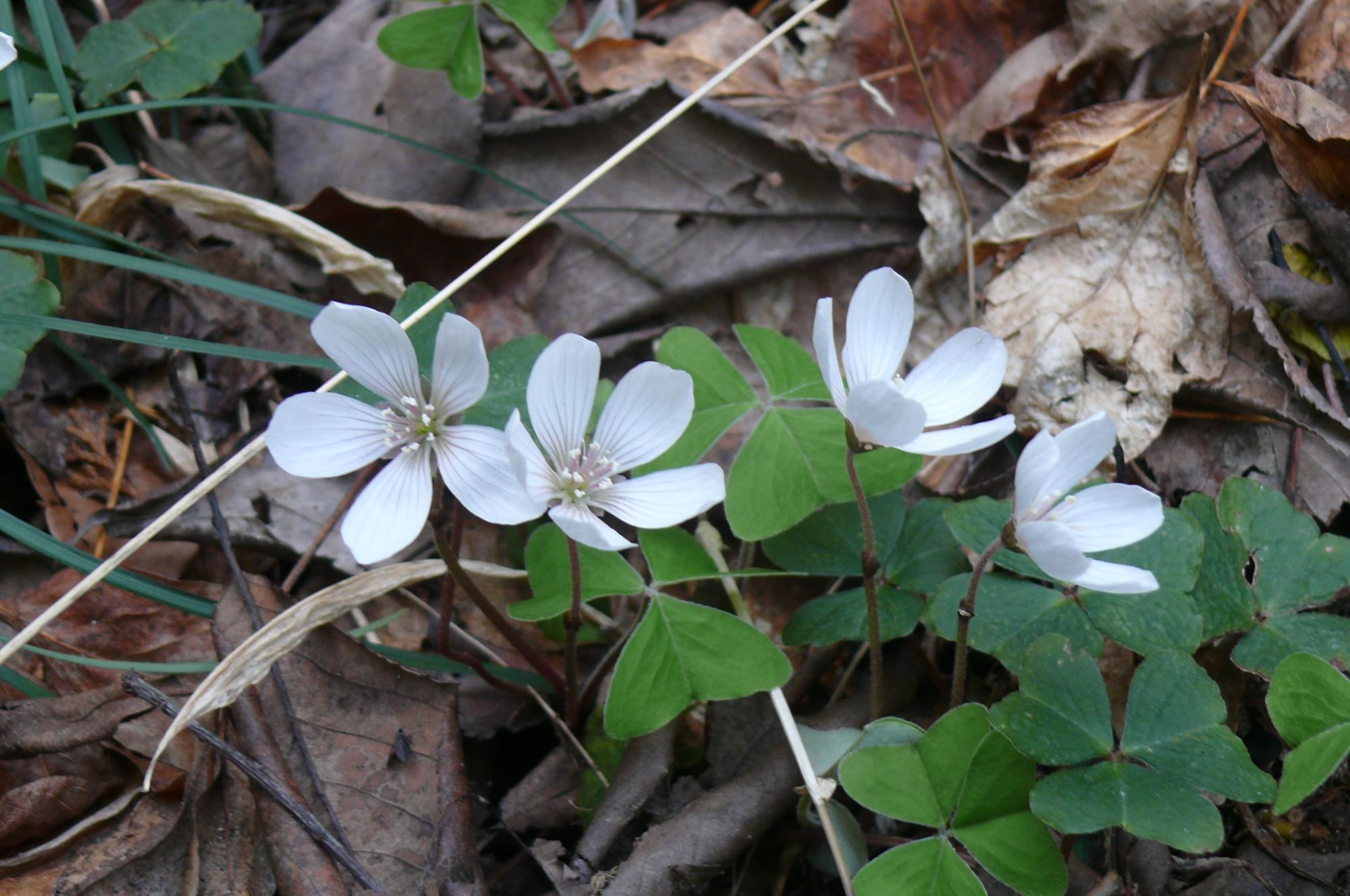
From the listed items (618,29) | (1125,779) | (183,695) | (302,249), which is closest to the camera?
(1125,779)

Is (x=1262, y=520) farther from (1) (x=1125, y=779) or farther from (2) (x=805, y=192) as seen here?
(2) (x=805, y=192)

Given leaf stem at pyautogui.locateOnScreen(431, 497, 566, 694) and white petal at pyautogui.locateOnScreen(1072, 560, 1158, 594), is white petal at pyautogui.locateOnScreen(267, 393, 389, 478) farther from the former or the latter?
white petal at pyautogui.locateOnScreen(1072, 560, 1158, 594)

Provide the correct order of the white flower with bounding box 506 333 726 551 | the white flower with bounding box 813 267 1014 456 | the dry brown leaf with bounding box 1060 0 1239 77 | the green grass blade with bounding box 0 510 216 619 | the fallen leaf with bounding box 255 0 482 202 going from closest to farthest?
1. the white flower with bounding box 506 333 726 551
2. the white flower with bounding box 813 267 1014 456
3. the green grass blade with bounding box 0 510 216 619
4. the dry brown leaf with bounding box 1060 0 1239 77
5. the fallen leaf with bounding box 255 0 482 202

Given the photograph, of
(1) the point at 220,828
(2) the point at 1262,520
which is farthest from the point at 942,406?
(1) the point at 220,828

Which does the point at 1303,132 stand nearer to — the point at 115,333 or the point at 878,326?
the point at 878,326

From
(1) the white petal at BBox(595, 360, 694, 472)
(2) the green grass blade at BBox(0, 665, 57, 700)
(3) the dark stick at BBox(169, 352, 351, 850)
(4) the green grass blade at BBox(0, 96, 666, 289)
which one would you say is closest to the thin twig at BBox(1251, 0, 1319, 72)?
(4) the green grass blade at BBox(0, 96, 666, 289)

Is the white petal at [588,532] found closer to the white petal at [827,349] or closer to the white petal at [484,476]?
the white petal at [484,476]
